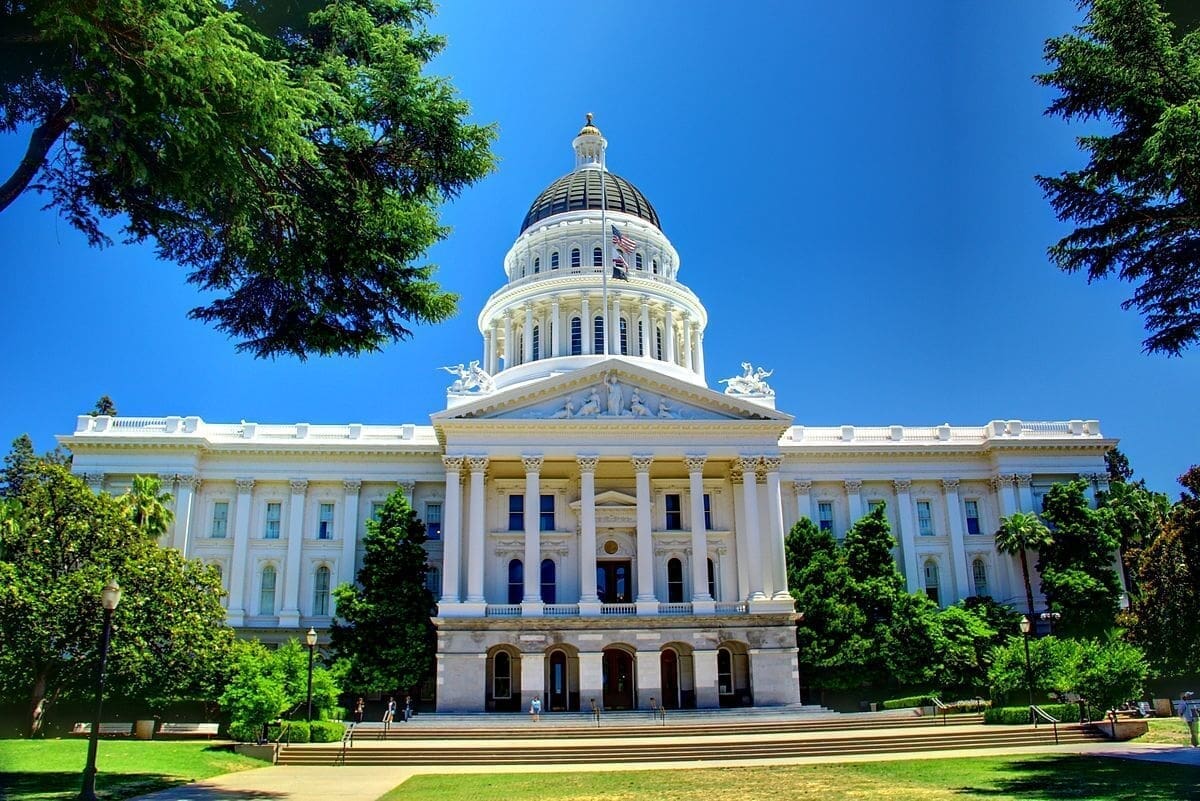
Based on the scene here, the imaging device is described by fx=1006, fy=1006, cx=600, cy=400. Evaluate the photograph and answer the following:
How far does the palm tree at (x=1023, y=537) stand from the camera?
5312 cm

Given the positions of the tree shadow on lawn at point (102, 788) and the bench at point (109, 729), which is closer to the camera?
the tree shadow on lawn at point (102, 788)

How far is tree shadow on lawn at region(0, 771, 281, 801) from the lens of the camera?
19.1m

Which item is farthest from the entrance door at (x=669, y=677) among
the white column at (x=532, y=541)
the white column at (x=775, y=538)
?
the white column at (x=532, y=541)

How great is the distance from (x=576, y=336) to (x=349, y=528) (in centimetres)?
1966

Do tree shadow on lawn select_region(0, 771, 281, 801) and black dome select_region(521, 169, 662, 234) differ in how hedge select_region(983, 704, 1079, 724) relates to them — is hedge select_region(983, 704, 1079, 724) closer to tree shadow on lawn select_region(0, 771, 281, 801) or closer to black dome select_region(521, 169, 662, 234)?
tree shadow on lawn select_region(0, 771, 281, 801)

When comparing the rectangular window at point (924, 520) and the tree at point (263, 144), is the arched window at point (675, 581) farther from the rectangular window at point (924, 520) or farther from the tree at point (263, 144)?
the tree at point (263, 144)

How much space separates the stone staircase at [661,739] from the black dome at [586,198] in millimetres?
39731

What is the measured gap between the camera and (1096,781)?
19969mm

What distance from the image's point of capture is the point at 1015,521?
54000 millimetres

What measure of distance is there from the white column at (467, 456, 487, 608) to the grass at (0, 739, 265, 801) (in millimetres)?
15535

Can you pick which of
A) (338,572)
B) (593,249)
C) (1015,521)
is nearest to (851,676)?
(1015,521)

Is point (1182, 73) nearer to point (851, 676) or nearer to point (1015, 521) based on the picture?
point (851, 676)

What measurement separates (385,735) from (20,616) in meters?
12.9

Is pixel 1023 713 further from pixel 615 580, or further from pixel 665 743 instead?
pixel 615 580
